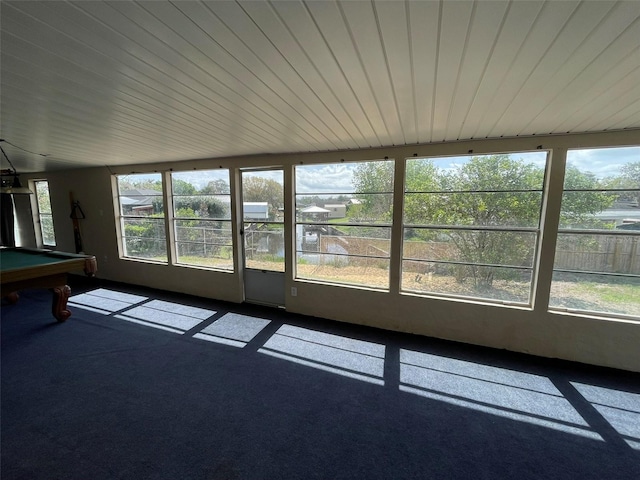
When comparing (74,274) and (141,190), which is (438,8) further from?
(74,274)

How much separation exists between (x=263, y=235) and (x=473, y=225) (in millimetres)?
2813

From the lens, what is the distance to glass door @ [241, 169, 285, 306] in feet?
12.5

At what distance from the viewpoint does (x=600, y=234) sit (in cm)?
248

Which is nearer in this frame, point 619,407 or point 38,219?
point 619,407

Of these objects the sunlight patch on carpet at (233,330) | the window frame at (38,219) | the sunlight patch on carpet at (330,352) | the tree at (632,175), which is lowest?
the sunlight patch on carpet at (330,352)

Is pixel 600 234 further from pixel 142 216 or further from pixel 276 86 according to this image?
pixel 142 216

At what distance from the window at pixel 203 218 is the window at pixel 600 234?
4195 mm

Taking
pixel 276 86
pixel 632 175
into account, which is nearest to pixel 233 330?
pixel 276 86

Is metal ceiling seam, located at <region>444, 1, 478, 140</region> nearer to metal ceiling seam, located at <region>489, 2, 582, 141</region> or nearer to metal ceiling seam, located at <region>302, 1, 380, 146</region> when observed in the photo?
metal ceiling seam, located at <region>489, 2, 582, 141</region>

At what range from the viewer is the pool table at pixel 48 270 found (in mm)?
2934

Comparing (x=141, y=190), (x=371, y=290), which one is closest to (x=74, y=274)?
(x=141, y=190)

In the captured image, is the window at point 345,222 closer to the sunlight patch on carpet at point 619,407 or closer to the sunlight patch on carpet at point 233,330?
the sunlight patch on carpet at point 233,330

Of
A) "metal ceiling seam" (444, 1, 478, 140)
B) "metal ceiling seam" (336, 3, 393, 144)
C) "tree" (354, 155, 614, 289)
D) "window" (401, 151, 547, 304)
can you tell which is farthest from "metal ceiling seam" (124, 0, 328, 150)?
"window" (401, 151, 547, 304)

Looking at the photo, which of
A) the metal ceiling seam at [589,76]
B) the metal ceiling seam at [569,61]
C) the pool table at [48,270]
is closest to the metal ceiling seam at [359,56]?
the metal ceiling seam at [569,61]
